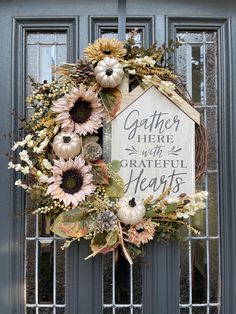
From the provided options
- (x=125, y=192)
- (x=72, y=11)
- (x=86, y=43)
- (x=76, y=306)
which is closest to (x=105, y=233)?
(x=125, y=192)

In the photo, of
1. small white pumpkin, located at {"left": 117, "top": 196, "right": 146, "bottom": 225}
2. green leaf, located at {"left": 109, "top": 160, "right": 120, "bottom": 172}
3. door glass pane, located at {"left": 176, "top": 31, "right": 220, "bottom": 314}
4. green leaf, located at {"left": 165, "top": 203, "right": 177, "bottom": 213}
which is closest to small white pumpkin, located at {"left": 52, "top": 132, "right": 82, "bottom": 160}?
green leaf, located at {"left": 109, "top": 160, "right": 120, "bottom": 172}

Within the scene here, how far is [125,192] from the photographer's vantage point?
1619 millimetres

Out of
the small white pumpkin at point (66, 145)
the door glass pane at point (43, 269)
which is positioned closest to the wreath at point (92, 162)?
the small white pumpkin at point (66, 145)

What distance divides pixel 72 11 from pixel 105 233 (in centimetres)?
84

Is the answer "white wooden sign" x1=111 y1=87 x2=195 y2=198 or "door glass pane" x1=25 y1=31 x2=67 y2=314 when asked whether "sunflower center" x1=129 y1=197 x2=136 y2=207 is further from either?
"door glass pane" x1=25 y1=31 x2=67 y2=314

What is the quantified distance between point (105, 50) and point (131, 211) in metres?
0.54

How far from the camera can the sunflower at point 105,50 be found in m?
1.58

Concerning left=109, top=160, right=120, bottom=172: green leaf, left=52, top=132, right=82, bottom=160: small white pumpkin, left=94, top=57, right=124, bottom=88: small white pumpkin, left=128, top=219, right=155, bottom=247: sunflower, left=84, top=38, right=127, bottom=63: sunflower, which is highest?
left=84, top=38, right=127, bottom=63: sunflower

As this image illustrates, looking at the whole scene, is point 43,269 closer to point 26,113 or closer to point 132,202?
point 132,202

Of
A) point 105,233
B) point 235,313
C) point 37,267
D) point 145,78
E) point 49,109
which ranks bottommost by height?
point 235,313

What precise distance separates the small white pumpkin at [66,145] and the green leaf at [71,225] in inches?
7.3

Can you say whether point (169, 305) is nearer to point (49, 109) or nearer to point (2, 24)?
point (49, 109)

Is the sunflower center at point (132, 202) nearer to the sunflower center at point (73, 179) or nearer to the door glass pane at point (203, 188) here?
the sunflower center at point (73, 179)

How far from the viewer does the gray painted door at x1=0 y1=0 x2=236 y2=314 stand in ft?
5.72
